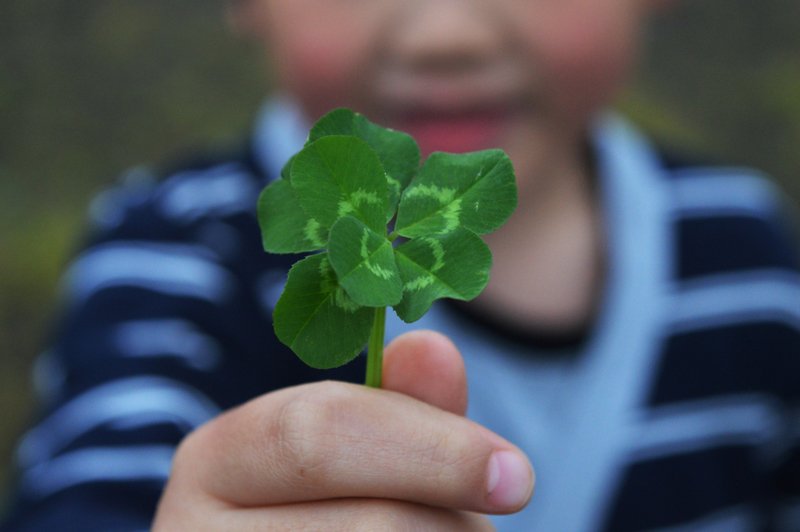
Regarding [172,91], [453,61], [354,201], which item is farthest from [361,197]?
[172,91]

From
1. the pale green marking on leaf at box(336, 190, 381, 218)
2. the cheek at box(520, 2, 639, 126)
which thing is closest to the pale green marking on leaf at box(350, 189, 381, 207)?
the pale green marking on leaf at box(336, 190, 381, 218)

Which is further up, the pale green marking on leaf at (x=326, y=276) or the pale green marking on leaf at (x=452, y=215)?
the pale green marking on leaf at (x=452, y=215)

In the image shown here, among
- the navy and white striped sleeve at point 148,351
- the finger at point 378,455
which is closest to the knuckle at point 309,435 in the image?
the finger at point 378,455

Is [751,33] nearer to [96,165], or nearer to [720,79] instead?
[720,79]

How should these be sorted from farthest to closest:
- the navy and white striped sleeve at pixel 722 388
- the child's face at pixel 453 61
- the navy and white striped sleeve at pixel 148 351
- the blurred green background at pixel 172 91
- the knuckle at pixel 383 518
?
the blurred green background at pixel 172 91, the navy and white striped sleeve at pixel 722 388, the child's face at pixel 453 61, the navy and white striped sleeve at pixel 148 351, the knuckle at pixel 383 518

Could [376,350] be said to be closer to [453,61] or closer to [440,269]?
[440,269]

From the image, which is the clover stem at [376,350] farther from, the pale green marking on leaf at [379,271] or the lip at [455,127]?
the lip at [455,127]

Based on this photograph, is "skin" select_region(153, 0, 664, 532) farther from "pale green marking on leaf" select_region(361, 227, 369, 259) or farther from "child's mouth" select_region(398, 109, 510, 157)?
"pale green marking on leaf" select_region(361, 227, 369, 259)

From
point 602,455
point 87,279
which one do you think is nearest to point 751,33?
point 602,455
